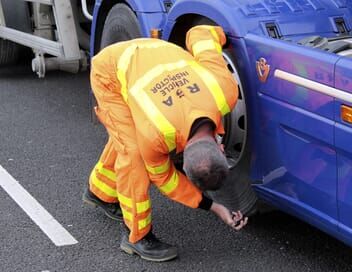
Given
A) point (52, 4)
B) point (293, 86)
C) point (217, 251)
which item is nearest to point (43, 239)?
point (217, 251)

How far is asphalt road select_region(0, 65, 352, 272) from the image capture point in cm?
346

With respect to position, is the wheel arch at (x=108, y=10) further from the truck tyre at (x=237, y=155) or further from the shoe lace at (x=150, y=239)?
the shoe lace at (x=150, y=239)

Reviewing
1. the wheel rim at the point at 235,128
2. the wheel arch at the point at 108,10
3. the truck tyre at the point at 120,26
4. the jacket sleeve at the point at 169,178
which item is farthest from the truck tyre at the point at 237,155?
the truck tyre at the point at 120,26

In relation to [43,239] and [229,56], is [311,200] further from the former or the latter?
[43,239]

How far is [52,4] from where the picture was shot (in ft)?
18.6

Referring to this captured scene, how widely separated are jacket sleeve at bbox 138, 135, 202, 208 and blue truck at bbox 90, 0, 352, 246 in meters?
0.30

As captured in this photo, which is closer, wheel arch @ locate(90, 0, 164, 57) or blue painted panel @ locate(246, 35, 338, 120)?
blue painted panel @ locate(246, 35, 338, 120)

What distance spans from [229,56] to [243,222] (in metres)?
0.80

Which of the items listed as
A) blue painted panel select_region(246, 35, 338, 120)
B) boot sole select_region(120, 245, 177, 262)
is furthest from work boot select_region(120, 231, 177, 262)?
blue painted panel select_region(246, 35, 338, 120)

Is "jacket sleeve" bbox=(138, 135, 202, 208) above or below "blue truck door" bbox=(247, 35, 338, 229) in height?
below

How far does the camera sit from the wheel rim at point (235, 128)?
3.25 meters

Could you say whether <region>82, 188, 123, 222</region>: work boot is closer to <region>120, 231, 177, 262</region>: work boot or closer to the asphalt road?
the asphalt road

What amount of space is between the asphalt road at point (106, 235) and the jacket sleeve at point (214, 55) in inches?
35.3

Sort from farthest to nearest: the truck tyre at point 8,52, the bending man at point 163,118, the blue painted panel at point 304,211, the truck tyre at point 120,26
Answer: the truck tyre at point 8,52 < the truck tyre at point 120,26 < the bending man at point 163,118 < the blue painted panel at point 304,211
